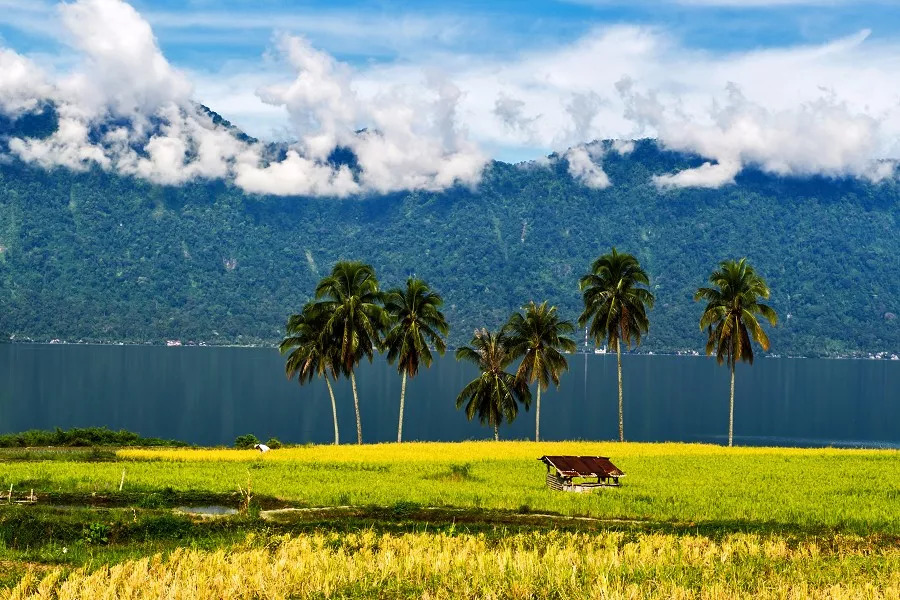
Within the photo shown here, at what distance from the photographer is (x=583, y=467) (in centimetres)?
4225

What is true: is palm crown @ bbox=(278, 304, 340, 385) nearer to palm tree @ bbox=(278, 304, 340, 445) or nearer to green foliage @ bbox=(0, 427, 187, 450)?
palm tree @ bbox=(278, 304, 340, 445)

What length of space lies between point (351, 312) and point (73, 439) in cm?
2213

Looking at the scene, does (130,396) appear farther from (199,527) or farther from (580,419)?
(199,527)

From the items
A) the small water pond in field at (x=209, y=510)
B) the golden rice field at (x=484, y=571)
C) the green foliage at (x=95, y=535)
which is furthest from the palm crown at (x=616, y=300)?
the green foliage at (x=95, y=535)

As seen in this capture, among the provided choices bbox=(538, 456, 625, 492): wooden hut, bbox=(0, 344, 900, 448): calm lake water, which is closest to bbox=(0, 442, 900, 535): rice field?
bbox=(538, 456, 625, 492): wooden hut

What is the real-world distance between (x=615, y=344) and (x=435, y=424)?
245 feet

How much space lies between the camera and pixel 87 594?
62.6 ft

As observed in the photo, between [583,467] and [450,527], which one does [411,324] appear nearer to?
[583,467]

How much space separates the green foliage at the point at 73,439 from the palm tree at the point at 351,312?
15081 mm

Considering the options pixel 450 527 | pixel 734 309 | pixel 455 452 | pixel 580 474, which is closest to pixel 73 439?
pixel 455 452

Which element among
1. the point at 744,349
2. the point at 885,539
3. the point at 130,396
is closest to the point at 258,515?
the point at 885,539

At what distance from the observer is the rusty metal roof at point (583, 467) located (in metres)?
41.5

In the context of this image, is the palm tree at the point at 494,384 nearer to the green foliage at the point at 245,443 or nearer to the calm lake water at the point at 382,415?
the green foliage at the point at 245,443

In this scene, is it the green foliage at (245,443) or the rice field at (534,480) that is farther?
the green foliage at (245,443)
